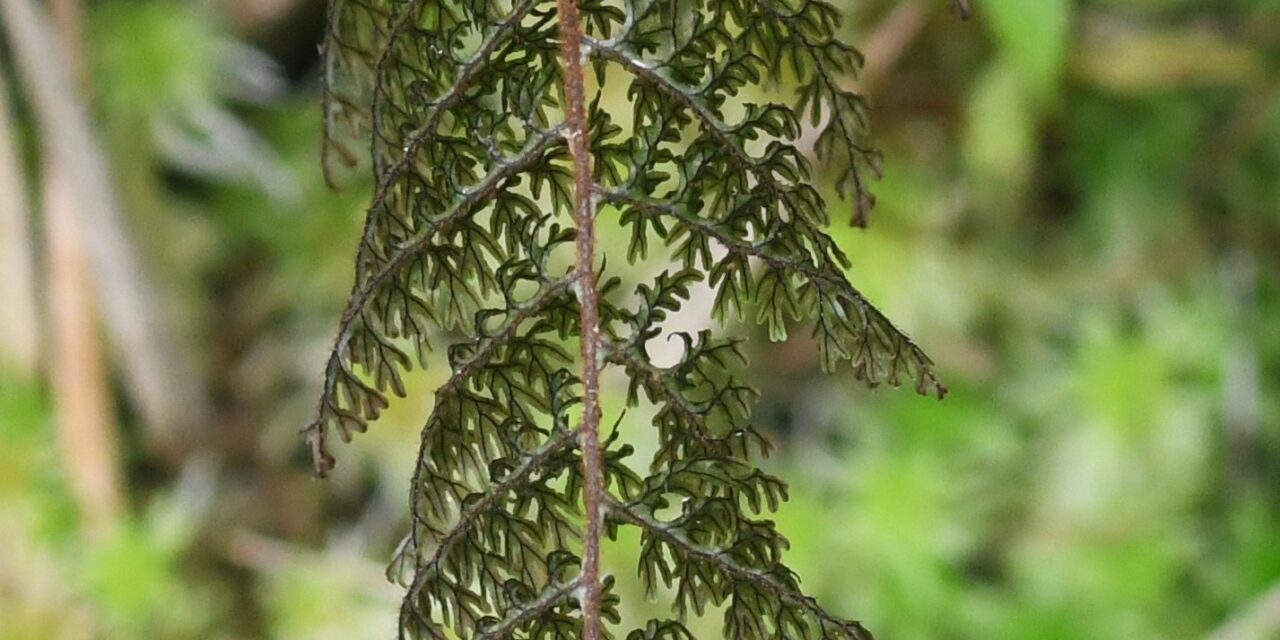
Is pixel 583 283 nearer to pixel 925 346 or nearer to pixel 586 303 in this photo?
pixel 586 303

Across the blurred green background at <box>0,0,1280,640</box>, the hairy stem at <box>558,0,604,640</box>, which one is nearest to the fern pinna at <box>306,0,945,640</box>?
the hairy stem at <box>558,0,604,640</box>

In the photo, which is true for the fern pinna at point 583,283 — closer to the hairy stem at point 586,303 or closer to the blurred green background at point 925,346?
the hairy stem at point 586,303

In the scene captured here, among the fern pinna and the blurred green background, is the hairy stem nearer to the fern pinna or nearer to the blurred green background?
the fern pinna

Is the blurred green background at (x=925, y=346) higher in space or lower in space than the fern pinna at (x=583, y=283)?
higher

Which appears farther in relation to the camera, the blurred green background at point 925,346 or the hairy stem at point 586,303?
the blurred green background at point 925,346

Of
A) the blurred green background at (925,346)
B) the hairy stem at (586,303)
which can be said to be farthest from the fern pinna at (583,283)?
the blurred green background at (925,346)

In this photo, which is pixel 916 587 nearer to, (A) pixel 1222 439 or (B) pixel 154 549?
(A) pixel 1222 439
